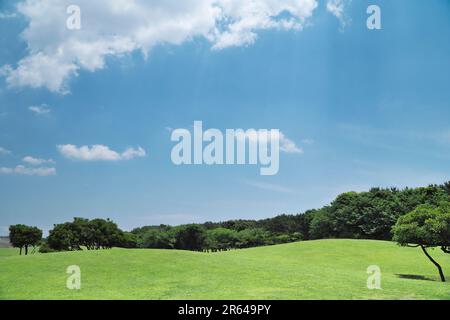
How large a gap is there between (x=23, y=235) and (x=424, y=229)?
62.8m

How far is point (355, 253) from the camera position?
45.5 metres

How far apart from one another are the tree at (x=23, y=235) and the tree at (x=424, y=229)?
2358 inches

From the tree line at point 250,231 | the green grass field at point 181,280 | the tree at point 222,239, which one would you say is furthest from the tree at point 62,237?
the green grass field at point 181,280

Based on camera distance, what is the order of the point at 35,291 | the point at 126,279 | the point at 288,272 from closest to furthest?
the point at 35,291
the point at 126,279
the point at 288,272

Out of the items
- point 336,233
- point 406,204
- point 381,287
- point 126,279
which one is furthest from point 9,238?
point 406,204

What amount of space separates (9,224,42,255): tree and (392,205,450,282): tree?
5989 centimetres

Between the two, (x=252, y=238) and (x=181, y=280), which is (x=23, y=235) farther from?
(x=181, y=280)

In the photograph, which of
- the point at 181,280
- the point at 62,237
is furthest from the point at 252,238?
the point at 181,280

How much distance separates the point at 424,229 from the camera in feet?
99.5

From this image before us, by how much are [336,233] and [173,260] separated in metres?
56.6

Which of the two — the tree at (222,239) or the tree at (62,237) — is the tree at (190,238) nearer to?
the tree at (222,239)

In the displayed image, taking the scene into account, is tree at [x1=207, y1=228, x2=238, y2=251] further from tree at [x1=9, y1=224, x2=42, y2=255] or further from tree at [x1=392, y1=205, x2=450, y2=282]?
tree at [x1=392, y1=205, x2=450, y2=282]

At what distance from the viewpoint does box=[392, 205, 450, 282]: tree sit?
→ 29672 millimetres
